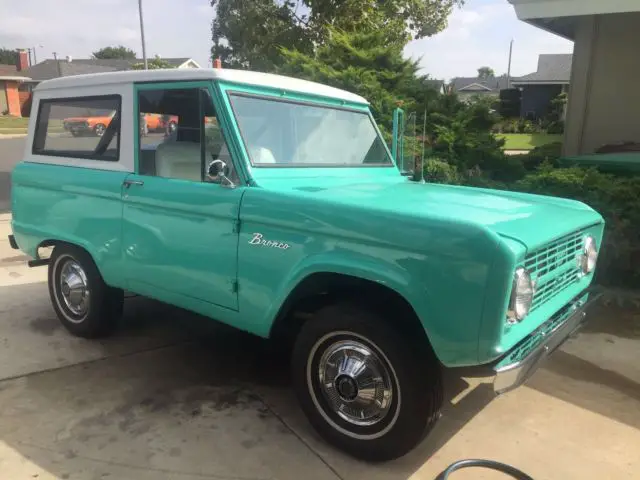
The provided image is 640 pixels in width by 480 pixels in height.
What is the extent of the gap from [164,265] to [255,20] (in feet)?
43.4

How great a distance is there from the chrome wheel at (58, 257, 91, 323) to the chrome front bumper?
3.07 meters

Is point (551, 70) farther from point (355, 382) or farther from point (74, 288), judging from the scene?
point (355, 382)

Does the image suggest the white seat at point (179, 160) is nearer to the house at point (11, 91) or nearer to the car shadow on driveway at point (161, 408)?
the car shadow on driveway at point (161, 408)

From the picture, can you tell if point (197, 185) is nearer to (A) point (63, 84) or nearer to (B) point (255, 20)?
(A) point (63, 84)

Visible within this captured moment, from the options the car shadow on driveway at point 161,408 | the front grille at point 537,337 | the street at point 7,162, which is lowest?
the street at point 7,162

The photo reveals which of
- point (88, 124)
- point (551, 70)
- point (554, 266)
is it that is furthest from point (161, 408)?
point (551, 70)

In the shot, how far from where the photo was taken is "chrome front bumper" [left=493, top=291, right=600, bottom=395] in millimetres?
2434

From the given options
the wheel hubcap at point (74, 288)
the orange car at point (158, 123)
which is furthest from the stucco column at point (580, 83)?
the wheel hubcap at point (74, 288)

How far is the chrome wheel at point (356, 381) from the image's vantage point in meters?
2.74

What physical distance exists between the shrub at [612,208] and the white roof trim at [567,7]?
2991mm

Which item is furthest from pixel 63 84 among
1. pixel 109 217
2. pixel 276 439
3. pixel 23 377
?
pixel 276 439

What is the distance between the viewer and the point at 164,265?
3.48m

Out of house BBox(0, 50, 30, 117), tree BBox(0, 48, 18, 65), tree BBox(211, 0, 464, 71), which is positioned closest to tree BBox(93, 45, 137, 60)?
tree BBox(0, 48, 18, 65)

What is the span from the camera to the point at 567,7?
7.60 metres
